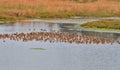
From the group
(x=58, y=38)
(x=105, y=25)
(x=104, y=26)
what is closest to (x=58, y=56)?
(x=58, y=38)

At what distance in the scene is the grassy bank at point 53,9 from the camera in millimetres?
63906

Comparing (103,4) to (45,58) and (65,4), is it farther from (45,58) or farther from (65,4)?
(45,58)

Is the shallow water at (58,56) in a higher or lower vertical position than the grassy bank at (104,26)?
higher

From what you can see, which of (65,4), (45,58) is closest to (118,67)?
(45,58)

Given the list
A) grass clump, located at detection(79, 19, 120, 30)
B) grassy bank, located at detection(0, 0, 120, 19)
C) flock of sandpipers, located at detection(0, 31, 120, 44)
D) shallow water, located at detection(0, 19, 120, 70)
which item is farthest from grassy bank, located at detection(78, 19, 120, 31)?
grassy bank, located at detection(0, 0, 120, 19)

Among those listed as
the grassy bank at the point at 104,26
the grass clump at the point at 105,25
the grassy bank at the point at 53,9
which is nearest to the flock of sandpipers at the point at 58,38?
the grassy bank at the point at 104,26

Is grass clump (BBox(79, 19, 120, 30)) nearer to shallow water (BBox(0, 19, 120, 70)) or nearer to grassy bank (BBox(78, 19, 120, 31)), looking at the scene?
grassy bank (BBox(78, 19, 120, 31))

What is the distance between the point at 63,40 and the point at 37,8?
108ft

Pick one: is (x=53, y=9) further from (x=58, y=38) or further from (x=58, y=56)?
(x=58, y=56)

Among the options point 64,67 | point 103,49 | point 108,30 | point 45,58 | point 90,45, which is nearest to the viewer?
point 64,67

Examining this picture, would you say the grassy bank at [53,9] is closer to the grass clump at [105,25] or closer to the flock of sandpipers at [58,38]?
the grass clump at [105,25]

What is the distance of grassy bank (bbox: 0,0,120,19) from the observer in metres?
63.9

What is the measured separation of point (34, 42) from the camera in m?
35.4

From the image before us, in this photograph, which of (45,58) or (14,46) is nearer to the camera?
(45,58)
